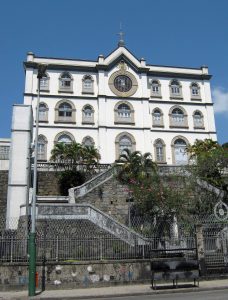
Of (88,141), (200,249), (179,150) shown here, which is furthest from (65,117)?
(200,249)

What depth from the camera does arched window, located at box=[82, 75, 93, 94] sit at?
4467 centimetres

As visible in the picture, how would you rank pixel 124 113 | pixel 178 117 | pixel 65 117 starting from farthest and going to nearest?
pixel 178 117
pixel 124 113
pixel 65 117

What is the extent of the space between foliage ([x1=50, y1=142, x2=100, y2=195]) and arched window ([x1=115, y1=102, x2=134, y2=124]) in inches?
422

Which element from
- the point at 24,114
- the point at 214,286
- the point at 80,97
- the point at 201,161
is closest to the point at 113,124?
the point at 80,97

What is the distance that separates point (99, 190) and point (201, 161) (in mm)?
8621

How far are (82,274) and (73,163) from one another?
1738cm

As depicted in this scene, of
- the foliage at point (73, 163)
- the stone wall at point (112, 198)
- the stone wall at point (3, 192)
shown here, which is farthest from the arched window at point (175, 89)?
the stone wall at point (3, 192)

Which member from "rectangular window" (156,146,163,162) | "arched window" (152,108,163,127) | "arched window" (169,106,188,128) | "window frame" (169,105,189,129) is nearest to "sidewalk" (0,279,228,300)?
"rectangular window" (156,146,163,162)

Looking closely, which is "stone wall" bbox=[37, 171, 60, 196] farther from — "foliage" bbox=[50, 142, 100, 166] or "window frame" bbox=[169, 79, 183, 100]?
"window frame" bbox=[169, 79, 183, 100]

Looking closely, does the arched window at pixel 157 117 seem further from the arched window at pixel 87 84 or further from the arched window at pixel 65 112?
the arched window at pixel 65 112

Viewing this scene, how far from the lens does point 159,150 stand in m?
44.0

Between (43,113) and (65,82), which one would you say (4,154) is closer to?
(43,113)

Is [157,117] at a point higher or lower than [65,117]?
higher

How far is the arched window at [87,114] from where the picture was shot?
43219mm
